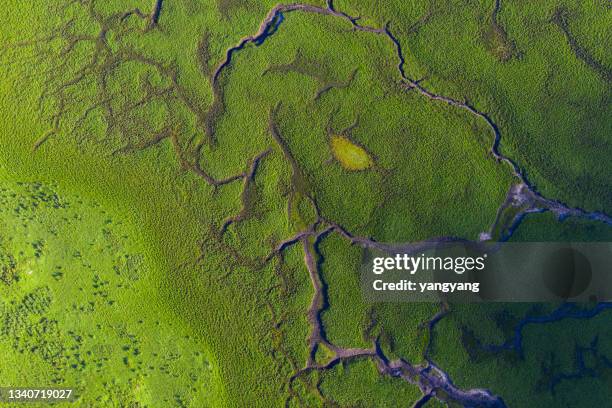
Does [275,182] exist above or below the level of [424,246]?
above

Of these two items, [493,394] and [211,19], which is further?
[211,19]

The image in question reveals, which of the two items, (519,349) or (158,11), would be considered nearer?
(519,349)

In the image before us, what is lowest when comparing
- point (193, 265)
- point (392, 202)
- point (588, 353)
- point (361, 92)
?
point (588, 353)

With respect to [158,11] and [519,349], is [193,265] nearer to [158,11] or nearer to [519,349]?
[158,11]

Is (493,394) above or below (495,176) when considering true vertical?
below

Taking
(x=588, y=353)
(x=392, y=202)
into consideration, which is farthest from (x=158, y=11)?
(x=588, y=353)

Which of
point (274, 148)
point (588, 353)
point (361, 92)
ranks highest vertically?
point (361, 92)

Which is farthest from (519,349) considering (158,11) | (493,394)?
(158,11)

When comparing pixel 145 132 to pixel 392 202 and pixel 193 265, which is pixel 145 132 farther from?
pixel 392 202

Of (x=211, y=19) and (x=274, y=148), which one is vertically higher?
(x=211, y=19)
